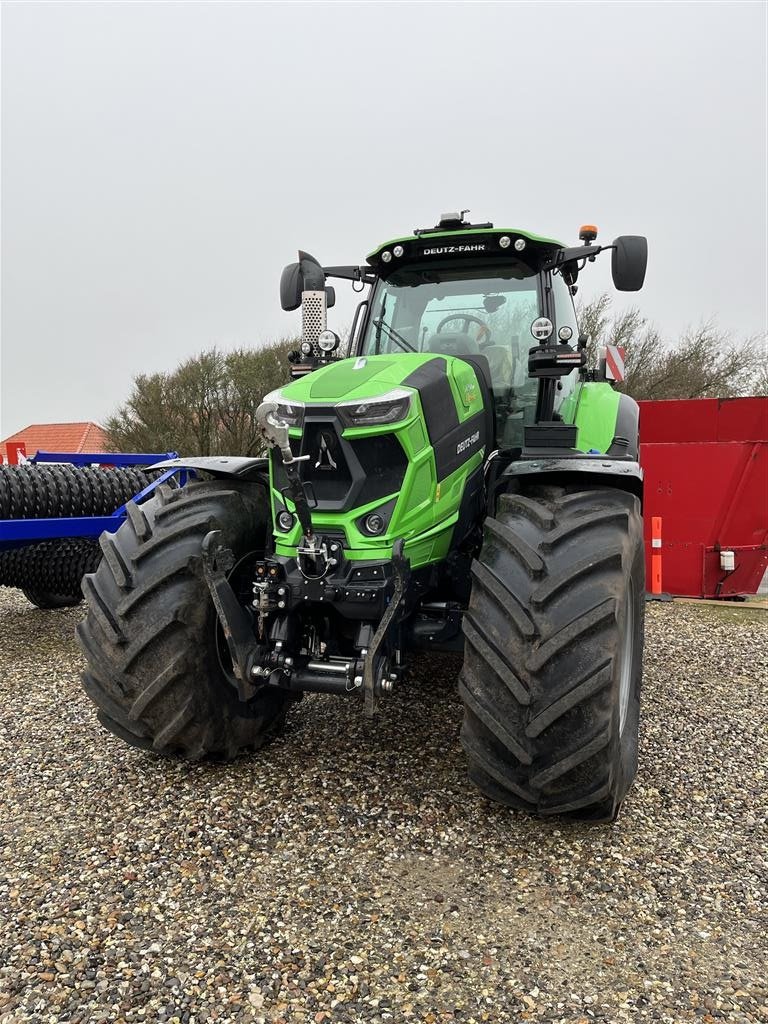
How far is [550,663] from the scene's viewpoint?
8.51 feet

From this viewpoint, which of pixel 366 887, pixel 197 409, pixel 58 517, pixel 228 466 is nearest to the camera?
pixel 366 887

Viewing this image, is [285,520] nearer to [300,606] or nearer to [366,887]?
[300,606]

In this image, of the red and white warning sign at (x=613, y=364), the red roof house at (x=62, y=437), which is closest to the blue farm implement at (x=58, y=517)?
the red and white warning sign at (x=613, y=364)

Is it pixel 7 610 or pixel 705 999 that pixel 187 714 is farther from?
pixel 7 610

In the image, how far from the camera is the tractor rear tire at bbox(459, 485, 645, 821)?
8.44ft

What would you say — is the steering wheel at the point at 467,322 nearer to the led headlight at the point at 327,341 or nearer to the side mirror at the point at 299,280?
the led headlight at the point at 327,341

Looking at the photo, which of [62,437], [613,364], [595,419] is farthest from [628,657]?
[62,437]

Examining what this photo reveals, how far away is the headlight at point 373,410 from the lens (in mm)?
2932

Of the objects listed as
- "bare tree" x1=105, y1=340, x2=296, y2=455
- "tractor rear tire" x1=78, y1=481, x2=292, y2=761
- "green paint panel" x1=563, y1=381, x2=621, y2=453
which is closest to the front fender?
"tractor rear tire" x1=78, y1=481, x2=292, y2=761

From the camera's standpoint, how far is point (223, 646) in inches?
131

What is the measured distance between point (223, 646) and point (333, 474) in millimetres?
946

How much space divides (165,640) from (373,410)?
4.14 ft

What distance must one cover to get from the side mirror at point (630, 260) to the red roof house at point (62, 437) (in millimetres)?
18710

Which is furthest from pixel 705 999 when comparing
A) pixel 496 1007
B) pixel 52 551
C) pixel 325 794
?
pixel 52 551
